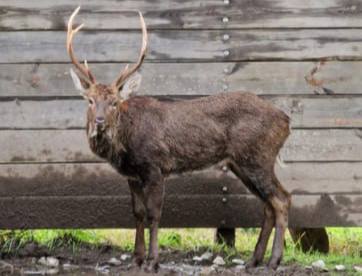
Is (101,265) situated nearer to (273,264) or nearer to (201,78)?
(273,264)

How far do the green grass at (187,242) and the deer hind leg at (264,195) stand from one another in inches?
15.4

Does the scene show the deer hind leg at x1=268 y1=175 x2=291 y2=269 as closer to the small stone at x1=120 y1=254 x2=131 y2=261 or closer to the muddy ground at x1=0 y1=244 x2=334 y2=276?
the muddy ground at x1=0 y1=244 x2=334 y2=276

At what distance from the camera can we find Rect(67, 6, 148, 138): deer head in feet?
29.3

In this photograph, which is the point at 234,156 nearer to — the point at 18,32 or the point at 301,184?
the point at 301,184

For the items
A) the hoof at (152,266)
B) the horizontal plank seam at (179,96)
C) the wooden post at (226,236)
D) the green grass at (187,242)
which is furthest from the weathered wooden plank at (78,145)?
the hoof at (152,266)

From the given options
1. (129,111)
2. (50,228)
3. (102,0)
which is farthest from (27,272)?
(102,0)

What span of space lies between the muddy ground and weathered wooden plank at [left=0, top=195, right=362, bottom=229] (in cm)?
27

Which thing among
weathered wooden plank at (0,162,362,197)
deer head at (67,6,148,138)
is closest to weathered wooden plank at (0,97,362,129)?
weathered wooden plank at (0,162,362,197)

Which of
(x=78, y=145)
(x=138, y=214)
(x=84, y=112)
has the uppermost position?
(x=84, y=112)

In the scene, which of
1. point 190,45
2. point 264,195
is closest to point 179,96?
point 190,45

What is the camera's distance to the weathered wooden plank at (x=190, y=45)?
9891 mm

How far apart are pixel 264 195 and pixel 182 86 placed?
133 centimetres

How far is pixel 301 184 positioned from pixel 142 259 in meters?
1.74

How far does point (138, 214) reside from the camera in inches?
373
